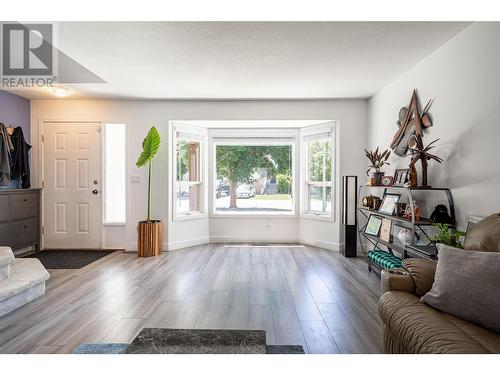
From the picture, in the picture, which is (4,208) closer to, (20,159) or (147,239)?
(20,159)

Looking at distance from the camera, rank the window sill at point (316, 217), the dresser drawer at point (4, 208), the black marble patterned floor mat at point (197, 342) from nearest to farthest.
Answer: the black marble patterned floor mat at point (197, 342), the dresser drawer at point (4, 208), the window sill at point (316, 217)

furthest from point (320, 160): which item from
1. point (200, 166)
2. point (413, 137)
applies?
point (200, 166)

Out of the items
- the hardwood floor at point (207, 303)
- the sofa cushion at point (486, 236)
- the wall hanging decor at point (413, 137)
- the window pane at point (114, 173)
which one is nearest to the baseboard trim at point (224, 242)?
the hardwood floor at point (207, 303)

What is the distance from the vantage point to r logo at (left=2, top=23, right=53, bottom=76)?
256cm

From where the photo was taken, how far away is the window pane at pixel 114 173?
15.9 ft

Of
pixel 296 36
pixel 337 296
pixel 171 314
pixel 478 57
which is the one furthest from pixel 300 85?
pixel 171 314

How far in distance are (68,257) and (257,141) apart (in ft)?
12.2

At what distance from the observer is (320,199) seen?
504 centimetres

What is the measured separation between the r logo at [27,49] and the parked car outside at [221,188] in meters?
3.06

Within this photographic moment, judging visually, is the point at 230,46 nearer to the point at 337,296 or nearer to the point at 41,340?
the point at 337,296

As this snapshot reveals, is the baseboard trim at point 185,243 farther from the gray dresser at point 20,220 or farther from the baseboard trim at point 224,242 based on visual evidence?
the gray dresser at point 20,220

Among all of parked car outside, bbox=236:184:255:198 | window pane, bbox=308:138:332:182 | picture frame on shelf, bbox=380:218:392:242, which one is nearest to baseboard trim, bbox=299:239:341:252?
window pane, bbox=308:138:332:182
